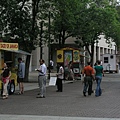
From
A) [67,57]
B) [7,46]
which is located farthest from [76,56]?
[7,46]

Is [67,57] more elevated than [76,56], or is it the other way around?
[76,56]

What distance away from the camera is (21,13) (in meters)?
25.6

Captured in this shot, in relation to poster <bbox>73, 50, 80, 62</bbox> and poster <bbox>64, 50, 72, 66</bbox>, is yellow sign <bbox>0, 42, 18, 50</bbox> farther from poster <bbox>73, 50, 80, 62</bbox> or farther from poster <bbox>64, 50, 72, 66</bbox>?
poster <bbox>73, 50, 80, 62</bbox>

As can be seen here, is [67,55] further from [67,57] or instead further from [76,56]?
[76,56]

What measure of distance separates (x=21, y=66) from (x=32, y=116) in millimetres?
7779

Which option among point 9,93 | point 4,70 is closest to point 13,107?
point 4,70

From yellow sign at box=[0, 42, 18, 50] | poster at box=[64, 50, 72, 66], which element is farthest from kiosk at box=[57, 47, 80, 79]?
yellow sign at box=[0, 42, 18, 50]

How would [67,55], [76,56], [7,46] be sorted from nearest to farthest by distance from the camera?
[7,46]
[67,55]
[76,56]

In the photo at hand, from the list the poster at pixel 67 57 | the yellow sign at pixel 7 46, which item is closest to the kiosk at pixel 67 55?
the poster at pixel 67 57

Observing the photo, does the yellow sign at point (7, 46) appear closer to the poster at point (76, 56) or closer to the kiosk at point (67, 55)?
the kiosk at point (67, 55)

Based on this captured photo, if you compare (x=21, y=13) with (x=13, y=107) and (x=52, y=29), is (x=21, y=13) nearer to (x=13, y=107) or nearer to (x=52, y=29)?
(x=52, y=29)

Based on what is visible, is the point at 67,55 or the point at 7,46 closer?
the point at 7,46

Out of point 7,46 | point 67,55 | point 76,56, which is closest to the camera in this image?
point 7,46

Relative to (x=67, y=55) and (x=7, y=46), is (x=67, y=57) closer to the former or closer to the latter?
→ (x=67, y=55)
